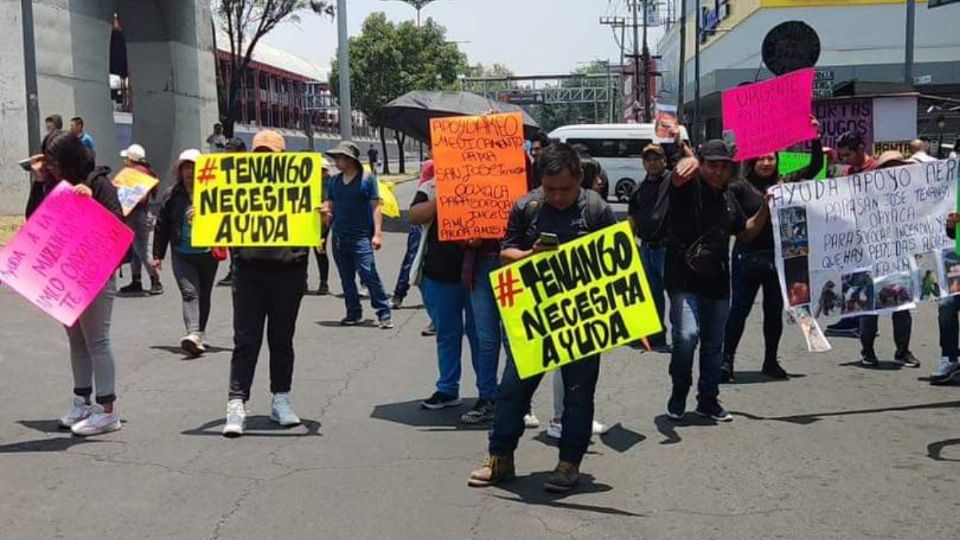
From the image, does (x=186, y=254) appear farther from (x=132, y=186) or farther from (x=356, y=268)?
(x=132, y=186)

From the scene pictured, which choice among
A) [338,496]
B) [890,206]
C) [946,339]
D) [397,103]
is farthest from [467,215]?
[397,103]

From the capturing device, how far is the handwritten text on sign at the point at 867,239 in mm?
7121

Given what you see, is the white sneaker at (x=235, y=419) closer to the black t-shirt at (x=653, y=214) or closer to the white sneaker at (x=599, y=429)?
the white sneaker at (x=599, y=429)

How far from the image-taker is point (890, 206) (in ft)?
23.6

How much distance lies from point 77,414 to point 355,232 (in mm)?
4724

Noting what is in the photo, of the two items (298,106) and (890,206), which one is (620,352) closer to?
(890,206)

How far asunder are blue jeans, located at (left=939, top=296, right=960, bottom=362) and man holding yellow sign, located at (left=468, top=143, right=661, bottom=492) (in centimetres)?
375

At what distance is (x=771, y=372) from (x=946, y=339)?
131cm

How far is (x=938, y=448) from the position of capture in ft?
20.2

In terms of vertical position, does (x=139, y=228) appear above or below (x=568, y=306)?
above

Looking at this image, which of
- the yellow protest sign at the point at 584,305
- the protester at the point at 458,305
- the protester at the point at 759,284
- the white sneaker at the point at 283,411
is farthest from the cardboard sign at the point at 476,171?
the protester at the point at 759,284

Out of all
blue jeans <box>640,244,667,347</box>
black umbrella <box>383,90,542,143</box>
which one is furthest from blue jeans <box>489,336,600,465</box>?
Result: black umbrella <box>383,90,542,143</box>

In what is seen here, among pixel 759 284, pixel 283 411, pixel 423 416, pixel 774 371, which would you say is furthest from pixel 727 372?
pixel 283 411

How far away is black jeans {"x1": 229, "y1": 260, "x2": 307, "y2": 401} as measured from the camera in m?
6.50
